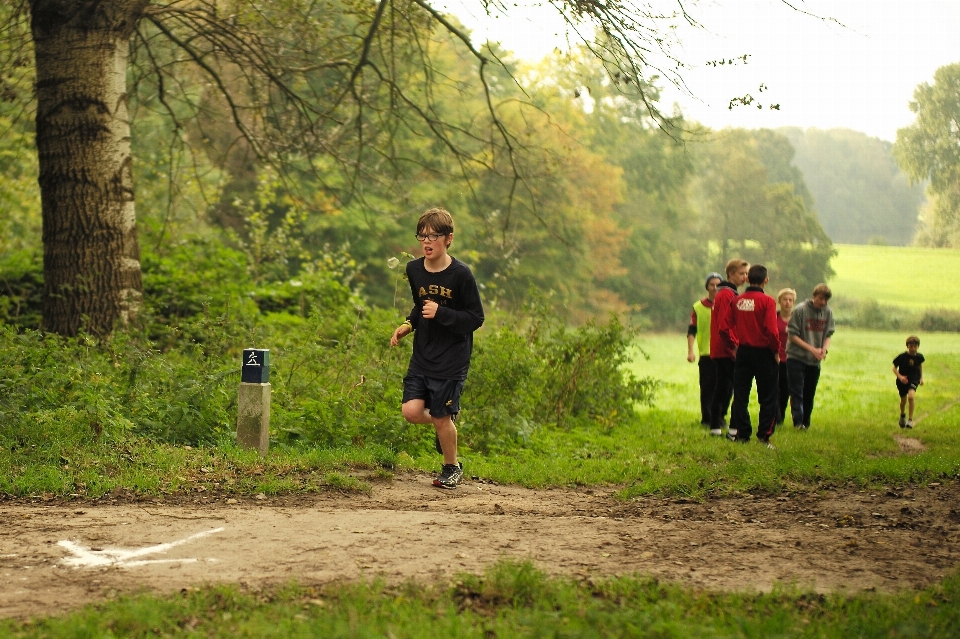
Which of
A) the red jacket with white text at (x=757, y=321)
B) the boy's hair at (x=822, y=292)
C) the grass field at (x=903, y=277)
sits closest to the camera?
the red jacket with white text at (x=757, y=321)

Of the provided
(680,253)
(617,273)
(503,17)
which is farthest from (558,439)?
(680,253)

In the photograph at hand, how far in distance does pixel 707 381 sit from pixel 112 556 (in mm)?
9337

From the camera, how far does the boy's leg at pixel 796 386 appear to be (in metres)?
13.6

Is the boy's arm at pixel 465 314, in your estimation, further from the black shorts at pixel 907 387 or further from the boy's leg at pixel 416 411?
the black shorts at pixel 907 387

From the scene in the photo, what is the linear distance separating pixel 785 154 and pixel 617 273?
9.58 meters

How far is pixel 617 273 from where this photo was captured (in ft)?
161

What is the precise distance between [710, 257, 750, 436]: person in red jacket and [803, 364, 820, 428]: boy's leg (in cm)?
157

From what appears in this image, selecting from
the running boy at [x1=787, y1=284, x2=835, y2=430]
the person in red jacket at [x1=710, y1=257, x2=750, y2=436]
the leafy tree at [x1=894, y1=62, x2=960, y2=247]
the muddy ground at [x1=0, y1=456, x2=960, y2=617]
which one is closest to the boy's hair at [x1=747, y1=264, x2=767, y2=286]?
the person in red jacket at [x1=710, y1=257, x2=750, y2=436]

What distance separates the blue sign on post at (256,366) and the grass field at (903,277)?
55.9 feet

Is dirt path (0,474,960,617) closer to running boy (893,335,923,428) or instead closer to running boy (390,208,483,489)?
running boy (390,208,483,489)

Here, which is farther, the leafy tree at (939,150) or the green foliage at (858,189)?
the green foliage at (858,189)

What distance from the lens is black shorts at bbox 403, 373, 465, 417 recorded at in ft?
25.7

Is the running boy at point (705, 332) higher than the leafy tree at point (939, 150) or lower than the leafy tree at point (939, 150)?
lower

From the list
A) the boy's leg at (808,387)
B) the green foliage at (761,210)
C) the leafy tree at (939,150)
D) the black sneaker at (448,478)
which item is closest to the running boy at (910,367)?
the boy's leg at (808,387)
